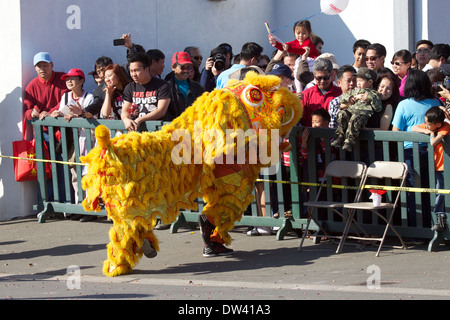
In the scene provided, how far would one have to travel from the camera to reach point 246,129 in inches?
337

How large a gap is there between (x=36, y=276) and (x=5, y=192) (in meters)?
3.80

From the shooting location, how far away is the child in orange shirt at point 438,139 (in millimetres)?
8734

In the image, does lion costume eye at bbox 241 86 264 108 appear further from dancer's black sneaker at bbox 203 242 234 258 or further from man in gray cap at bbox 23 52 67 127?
man in gray cap at bbox 23 52 67 127

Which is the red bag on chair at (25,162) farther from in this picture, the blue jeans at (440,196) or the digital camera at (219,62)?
the blue jeans at (440,196)

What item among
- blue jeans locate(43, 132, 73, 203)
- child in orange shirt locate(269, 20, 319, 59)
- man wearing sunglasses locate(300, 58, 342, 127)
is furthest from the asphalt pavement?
child in orange shirt locate(269, 20, 319, 59)

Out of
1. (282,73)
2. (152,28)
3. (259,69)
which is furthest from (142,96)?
(152,28)

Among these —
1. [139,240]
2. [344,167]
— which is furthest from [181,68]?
[139,240]

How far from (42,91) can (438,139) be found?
5.83m

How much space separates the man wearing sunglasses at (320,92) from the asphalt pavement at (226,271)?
1.53 meters

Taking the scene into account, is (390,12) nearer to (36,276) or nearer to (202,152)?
(202,152)

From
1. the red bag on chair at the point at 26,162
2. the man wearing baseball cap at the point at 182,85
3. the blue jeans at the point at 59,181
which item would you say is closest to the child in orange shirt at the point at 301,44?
the man wearing baseball cap at the point at 182,85

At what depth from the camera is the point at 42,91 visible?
39.1 ft

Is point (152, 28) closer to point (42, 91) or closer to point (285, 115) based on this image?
point (42, 91)

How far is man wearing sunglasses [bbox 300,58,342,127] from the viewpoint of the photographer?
10.0 m
